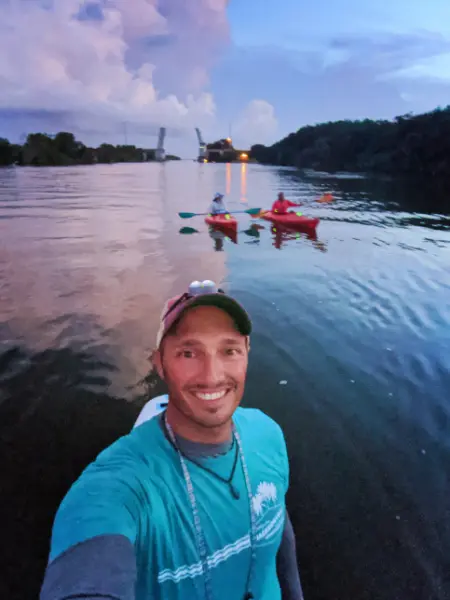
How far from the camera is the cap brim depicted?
6.85ft

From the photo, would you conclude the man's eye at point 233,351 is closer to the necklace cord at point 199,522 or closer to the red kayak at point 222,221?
the necklace cord at point 199,522

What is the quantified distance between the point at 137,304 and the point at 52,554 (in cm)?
1034

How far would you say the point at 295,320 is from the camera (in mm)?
10680

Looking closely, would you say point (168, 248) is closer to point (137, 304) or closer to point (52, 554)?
point (137, 304)

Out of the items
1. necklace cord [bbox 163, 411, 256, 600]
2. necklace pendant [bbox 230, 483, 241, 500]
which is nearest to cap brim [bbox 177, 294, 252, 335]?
necklace cord [bbox 163, 411, 256, 600]

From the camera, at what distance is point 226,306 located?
82.8 inches

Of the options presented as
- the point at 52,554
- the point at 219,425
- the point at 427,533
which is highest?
the point at 219,425

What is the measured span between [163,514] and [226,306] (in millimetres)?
974

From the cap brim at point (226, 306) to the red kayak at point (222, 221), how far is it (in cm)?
2094

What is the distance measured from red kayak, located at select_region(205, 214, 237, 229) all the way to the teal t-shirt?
21.2m

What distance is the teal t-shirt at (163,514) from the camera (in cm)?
180

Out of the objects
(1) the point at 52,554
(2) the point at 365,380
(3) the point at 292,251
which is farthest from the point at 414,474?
(3) the point at 292,251

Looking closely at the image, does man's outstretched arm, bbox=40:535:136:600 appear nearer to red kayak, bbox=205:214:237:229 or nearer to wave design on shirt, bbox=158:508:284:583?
wave design on shirt, bbox=158:508:284:583

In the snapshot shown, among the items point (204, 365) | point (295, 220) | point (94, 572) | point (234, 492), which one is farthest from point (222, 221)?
point (94, 572)
